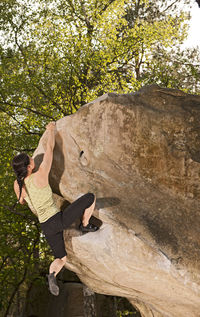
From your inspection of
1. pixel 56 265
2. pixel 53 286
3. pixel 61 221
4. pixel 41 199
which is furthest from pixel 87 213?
pixel 53 286

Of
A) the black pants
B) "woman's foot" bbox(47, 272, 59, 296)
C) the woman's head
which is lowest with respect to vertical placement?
"woman's foot" bbox(47, 272, 59, 296)

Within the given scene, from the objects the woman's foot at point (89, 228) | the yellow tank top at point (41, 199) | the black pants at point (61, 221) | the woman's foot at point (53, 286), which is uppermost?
the yellow tank top at point (41, 199)

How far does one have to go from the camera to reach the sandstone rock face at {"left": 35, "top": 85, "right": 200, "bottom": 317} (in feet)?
24.6

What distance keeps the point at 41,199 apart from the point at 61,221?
60cm

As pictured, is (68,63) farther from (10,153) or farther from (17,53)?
(10,153)

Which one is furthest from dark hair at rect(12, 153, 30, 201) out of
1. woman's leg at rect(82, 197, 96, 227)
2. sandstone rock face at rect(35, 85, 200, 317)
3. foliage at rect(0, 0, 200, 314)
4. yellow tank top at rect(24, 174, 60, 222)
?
foliage at rect(0, 0, 200, 314)

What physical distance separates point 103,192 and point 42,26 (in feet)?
42.6

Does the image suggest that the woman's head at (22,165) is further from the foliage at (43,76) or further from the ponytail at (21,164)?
the foliage at (43,76)

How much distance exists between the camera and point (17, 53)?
19188mm

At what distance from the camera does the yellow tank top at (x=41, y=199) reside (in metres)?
7.11

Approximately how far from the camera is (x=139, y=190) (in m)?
8.24

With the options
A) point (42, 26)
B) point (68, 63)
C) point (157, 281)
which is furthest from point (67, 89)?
point (157, 281)

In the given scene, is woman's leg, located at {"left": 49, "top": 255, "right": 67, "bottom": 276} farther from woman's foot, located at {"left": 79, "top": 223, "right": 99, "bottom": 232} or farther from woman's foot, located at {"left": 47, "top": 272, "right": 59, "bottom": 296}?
woman's foot, located at {"left": 79, "top": 223, "right": 99, "bottom": 232}

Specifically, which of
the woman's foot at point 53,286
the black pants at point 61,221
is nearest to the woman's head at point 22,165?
the black pants at point 61,221
